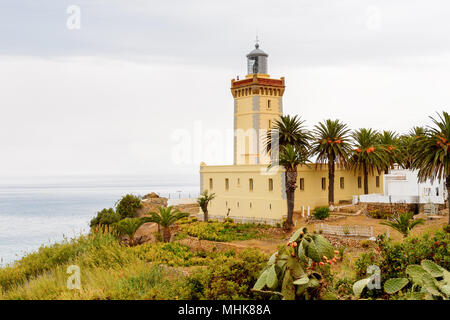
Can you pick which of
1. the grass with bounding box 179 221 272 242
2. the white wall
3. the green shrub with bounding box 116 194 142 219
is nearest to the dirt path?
the white wall

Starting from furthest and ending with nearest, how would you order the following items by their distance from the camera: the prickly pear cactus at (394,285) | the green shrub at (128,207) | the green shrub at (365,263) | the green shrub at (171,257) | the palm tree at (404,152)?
the green shrub at (128,207), the palm tree at (404,152), the green shrub at (171,257), the green shrub at (365,263), the prickly pear cactus at (394,285)

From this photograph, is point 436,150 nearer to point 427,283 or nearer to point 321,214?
point 321,214

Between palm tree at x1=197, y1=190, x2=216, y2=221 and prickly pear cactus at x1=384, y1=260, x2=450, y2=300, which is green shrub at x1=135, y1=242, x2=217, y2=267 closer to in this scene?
prickly pear cactus at x1=384, y1=260, x2=450, y2=300

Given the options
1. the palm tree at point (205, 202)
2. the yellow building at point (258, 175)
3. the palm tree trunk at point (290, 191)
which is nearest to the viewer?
the palm tree trunk at point (290, 191)

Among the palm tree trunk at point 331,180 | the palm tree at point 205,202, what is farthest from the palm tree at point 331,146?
the palm tree at point 205,202

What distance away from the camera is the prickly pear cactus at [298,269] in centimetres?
742

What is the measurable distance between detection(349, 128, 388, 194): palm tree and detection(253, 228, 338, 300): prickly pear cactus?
31.7 m

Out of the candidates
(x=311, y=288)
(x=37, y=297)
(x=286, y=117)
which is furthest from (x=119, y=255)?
(x=286, y=117)

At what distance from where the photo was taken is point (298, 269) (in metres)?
7.63

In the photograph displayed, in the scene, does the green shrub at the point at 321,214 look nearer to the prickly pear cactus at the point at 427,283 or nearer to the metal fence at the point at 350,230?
the metal fence at the point at 350,230

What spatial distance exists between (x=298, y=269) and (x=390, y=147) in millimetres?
36214

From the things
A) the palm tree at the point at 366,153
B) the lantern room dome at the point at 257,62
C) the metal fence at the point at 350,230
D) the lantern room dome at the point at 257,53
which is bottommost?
the metal fence at the point at 350,230

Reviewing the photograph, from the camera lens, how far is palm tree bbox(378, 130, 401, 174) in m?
41.0
